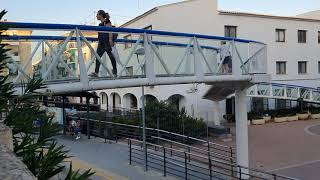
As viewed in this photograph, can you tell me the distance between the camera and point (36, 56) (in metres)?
8.60

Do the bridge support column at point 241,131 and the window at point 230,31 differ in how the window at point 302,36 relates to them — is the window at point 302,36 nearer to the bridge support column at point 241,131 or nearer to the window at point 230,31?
the window at point 230,31

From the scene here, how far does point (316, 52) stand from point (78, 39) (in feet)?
120

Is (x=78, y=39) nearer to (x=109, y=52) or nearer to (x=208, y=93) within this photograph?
(x=109, y=52)

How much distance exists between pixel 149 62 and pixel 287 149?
13039 mm

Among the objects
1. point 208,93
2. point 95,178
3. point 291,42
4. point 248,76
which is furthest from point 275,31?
point 95,178

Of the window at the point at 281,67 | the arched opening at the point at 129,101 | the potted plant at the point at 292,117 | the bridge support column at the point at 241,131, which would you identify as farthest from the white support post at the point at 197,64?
the window at the point at 281,67

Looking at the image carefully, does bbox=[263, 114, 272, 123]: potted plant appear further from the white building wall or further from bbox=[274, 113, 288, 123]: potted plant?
the white building wall

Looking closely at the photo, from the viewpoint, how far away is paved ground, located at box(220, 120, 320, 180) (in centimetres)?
1693

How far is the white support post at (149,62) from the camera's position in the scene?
10.5 m

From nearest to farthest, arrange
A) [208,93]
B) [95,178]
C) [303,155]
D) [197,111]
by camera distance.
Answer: [95,178] < [303,155] < [208,93] < [197,111]

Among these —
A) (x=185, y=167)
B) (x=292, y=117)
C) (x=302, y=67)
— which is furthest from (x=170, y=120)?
(x=302, y=67)

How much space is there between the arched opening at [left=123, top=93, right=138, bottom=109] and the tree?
31036 mm

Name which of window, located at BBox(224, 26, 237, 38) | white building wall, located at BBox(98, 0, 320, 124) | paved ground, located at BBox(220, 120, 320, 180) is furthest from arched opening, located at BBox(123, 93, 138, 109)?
paved ground, located at BBox(220, 120, 320, 180)

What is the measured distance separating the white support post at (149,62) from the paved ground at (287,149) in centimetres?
774
